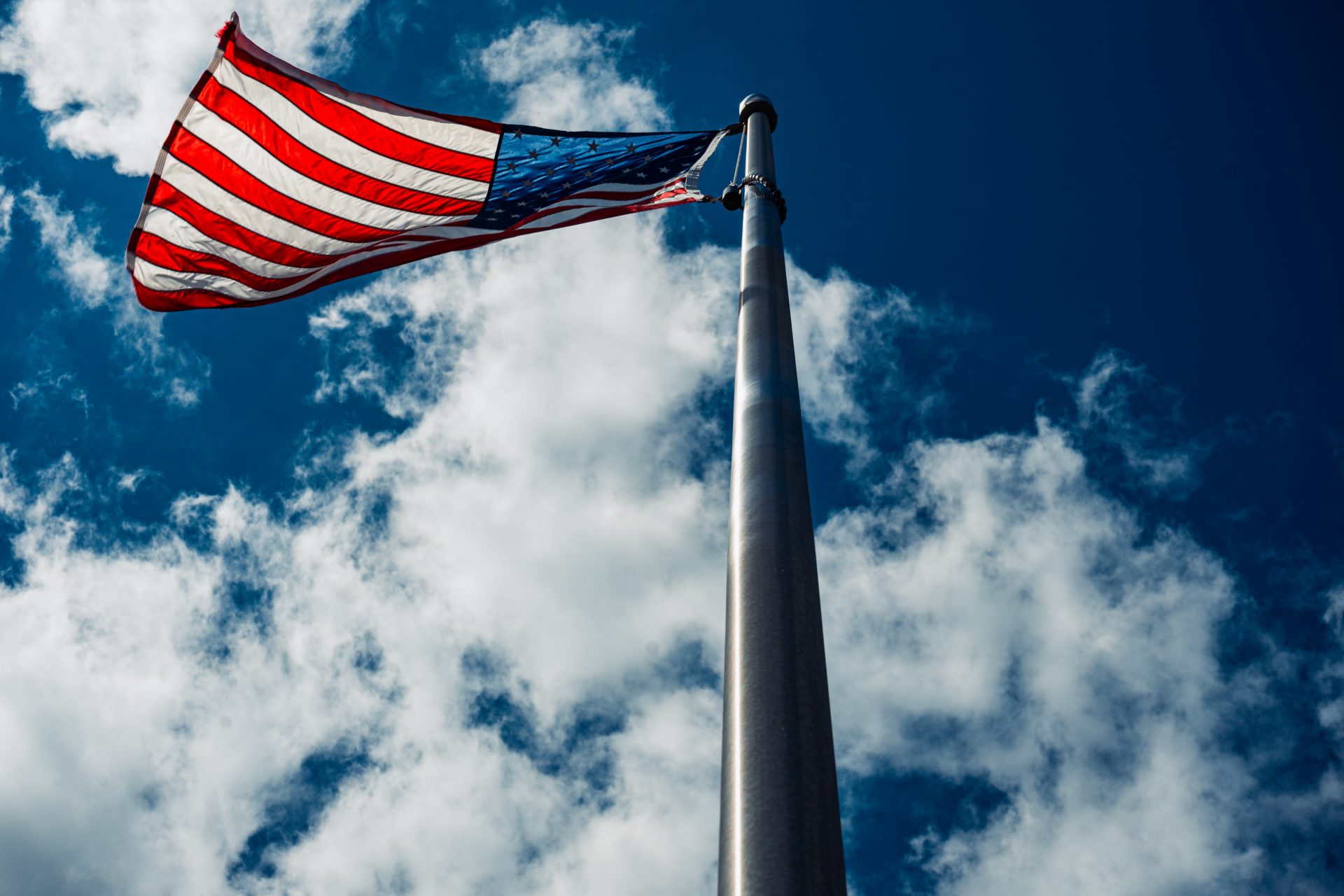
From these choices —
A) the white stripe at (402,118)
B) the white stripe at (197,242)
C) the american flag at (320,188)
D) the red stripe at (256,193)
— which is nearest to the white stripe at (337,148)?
the american flag at (320,188)

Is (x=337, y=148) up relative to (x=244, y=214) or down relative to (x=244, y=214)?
up

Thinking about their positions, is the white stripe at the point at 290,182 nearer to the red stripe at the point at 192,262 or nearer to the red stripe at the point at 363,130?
the red stripe at the point at 363,130

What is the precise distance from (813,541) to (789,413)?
1.87m

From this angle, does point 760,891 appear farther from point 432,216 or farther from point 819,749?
point 432,216

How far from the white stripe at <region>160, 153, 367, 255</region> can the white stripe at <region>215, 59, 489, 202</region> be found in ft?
4.34

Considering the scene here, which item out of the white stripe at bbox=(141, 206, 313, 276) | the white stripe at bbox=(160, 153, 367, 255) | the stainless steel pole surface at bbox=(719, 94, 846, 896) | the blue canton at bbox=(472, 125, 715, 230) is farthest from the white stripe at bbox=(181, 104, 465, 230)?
the stainless steel pole surface at bbox=(719, 94, 846, 896)

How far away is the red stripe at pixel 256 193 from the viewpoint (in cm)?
1631

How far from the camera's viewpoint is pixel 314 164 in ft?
56.3

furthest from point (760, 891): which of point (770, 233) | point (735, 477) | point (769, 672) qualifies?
point (770, 233)

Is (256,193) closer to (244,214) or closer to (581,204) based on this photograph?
(244,214)

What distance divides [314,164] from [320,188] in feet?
1.28

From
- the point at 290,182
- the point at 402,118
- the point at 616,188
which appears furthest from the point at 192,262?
the point at 616,188

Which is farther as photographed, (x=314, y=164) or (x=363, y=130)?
(x=363, y=130)

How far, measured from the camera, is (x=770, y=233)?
14.4 metres
